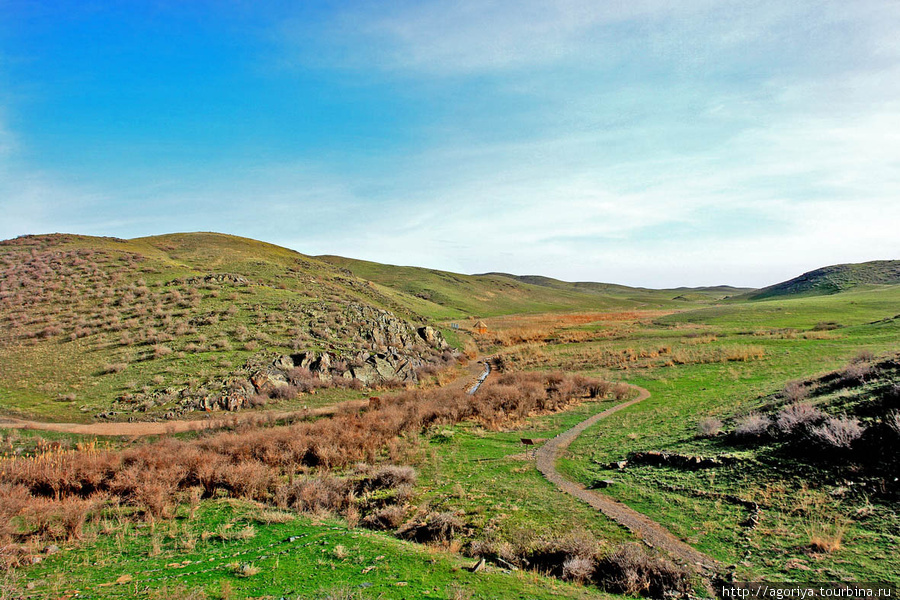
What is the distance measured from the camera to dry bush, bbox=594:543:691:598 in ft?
25.2

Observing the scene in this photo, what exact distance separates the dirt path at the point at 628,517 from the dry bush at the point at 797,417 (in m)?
5.72

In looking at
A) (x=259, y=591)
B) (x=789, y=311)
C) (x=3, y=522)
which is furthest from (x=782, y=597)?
(x=789, y=311)

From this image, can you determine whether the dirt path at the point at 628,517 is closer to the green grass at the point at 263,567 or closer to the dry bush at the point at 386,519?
the green grass at the point at 263,567

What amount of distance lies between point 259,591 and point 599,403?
23895mm

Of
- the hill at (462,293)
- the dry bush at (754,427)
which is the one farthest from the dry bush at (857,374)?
the hill at (462,293)

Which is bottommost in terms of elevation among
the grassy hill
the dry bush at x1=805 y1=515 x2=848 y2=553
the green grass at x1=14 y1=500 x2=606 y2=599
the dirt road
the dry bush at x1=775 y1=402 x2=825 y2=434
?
the dirt road

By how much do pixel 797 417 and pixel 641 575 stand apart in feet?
29.4

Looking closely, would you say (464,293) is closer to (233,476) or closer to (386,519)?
(233,476)

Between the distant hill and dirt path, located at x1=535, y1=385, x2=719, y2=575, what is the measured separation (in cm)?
12724

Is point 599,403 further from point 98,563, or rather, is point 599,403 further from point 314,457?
point 98,563

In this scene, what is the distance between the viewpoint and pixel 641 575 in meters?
7.91

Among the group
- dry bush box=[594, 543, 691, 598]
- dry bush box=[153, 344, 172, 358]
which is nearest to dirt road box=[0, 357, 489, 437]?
dry bush box=[153, 344, 172, 358]

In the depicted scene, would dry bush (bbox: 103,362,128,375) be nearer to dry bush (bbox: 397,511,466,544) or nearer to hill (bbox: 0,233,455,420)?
hill (bbox: 0,233,455,420)

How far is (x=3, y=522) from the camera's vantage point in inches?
358
